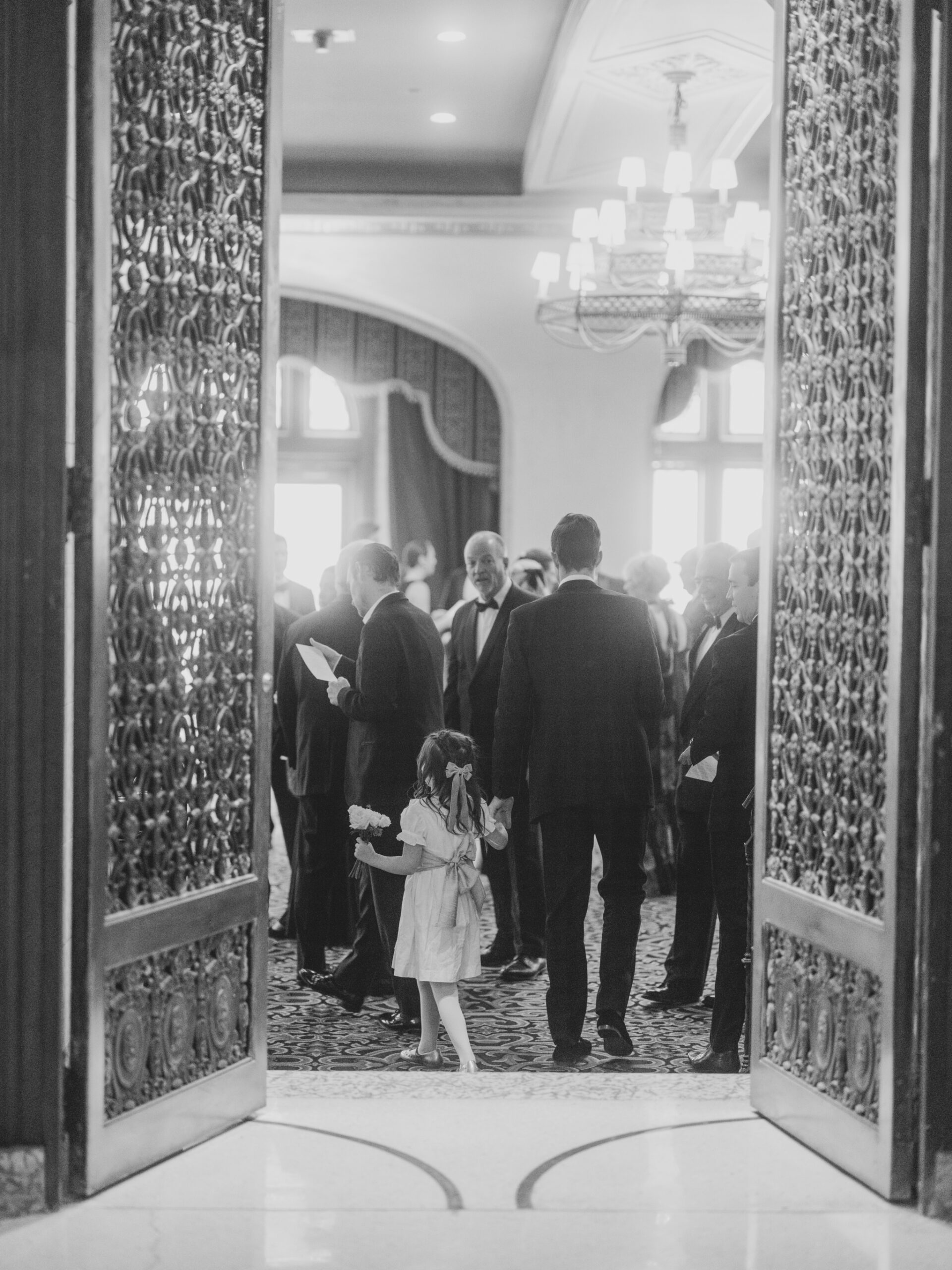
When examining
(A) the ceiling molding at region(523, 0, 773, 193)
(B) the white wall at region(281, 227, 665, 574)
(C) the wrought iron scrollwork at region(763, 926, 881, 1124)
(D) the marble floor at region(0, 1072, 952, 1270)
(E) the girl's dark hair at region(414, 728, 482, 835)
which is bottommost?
Answer: (D) the marble floor at region(0, 1072, 952, 1270)

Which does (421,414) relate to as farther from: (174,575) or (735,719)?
(174,575)

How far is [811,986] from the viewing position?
3.32 meters

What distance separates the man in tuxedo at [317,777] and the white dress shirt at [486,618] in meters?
0.54

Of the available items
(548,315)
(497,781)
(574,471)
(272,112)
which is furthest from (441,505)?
(272,112)

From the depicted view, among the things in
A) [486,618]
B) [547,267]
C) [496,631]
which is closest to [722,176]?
[547,267]

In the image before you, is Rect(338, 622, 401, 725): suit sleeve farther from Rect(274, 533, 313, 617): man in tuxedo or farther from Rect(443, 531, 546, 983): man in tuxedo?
Rect(274, 533, 313, 617): man in tuxedo

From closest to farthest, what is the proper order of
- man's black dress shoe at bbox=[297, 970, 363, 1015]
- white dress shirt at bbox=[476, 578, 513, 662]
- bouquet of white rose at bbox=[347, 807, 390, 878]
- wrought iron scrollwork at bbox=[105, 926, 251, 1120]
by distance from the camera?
1. wrought iron scrollwork at bbox=[105, 926, 251, 1120]
2. bouquet of white rose at bbox=[347, 807, 390, 878]
3. man's black dress shoe at bbox=[297, 970, 363, 1015]
4. white dress shirt at bbox=[476, 578, 513, 662]

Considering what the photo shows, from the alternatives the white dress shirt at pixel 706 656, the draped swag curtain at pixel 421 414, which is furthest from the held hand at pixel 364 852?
the draped swag curtain at pixel 421 414

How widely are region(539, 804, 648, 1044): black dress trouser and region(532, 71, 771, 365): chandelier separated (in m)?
3.83

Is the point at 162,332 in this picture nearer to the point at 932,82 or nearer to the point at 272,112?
the point at 272,112

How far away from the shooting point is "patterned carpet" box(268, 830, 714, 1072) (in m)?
4.67

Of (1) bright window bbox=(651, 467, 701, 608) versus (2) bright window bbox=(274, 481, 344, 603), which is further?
(2) bright window bbox=(274, 481, 344, 603)

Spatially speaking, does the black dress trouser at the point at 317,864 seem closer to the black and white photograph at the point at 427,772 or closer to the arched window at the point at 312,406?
the black and white photograph at the point at 427,772

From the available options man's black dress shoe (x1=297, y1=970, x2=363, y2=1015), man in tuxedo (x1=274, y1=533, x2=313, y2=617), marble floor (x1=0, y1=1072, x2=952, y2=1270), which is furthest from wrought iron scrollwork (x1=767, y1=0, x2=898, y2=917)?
man in tuxedo (x1=274, y1=533, x2=313, y2=617)
